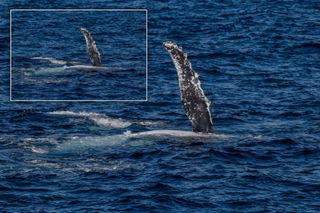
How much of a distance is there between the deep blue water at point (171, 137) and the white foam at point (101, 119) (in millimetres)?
61

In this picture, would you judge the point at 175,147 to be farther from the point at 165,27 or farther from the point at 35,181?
the point at 165,27

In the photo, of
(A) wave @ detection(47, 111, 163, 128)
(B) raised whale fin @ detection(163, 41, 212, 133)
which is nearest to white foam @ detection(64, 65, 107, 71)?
(A) wave @ detection(47, 111, 163, 128)

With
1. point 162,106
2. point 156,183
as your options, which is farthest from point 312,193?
point 162,106

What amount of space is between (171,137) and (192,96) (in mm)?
2385

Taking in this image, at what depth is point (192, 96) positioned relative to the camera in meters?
53.2

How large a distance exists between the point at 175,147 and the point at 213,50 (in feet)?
118

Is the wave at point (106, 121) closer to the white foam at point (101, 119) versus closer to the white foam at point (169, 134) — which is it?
the white foam at point (101, 119)

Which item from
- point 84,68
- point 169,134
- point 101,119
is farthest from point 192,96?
point 84,68

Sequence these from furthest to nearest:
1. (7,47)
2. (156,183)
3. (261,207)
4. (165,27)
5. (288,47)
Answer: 1. (165,27)
2. (7,47)
3. (288,47)
4. (156,183)
5. (261,207)

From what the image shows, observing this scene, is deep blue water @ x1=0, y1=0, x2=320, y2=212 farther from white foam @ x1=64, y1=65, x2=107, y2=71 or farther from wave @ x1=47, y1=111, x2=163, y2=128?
white foam @ x1=64, y1=65, x2=107, y2=71

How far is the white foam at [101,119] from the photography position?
56.4 m

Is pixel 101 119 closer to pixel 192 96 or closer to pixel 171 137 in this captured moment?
pixel 171 137

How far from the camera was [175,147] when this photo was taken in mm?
50500

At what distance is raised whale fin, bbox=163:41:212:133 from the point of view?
52.8 meters
